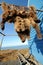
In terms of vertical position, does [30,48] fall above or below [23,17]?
below

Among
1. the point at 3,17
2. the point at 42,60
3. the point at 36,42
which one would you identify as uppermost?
the point at 3,17

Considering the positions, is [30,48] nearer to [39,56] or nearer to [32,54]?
[32,54]

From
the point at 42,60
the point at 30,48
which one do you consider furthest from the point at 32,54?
the point at 42,60

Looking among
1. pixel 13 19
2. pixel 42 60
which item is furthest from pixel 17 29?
pixel 42 60

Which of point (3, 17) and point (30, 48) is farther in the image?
point (30, 48)

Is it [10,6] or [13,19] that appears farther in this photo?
[10,6]

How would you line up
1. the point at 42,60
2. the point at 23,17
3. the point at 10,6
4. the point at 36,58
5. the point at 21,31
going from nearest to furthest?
the point at 21,31, the point at 23,17, the point at 10,6, the point at 42,60, the point at 36,58

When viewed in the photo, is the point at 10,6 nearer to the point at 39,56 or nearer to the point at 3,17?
the point at 3,17

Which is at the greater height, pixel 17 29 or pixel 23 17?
pixel 23 17

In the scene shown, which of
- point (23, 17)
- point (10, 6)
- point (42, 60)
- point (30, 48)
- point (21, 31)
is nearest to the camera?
point (21, 31)
